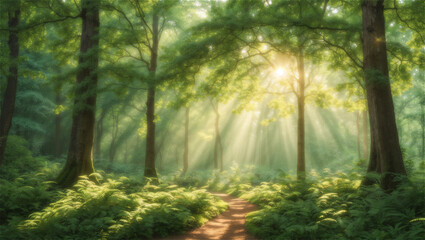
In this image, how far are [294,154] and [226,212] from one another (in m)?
40.6

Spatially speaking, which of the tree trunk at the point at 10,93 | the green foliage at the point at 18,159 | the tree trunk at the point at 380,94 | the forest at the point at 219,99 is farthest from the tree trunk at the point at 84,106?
the tree trunk at the point at 380,94

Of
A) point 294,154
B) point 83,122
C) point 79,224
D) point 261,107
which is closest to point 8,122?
point 83,122

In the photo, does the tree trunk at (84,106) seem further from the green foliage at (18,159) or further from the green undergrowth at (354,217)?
the green foliage at (18,159)

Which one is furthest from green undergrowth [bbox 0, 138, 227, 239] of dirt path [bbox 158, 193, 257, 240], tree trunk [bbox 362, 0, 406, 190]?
tree trunk [bbox 362, 0, 406, 190]

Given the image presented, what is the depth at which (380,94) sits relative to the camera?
6.93 metres

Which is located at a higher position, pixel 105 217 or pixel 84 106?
pixel 84 106

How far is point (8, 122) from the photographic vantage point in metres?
11.6

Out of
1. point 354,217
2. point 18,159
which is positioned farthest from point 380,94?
point 18,159

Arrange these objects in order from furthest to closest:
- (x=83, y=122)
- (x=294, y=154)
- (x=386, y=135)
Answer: (x=294, y=154) → (x=83, y=122) → (x=386, y=135)

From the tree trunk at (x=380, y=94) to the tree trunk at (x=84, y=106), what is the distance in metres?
8.83

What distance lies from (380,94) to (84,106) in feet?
30.5

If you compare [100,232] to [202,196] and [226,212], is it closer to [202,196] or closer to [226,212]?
[202,196]

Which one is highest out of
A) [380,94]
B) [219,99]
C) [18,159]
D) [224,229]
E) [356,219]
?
[219,99]

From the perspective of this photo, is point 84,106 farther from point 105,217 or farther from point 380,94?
point 380,94
